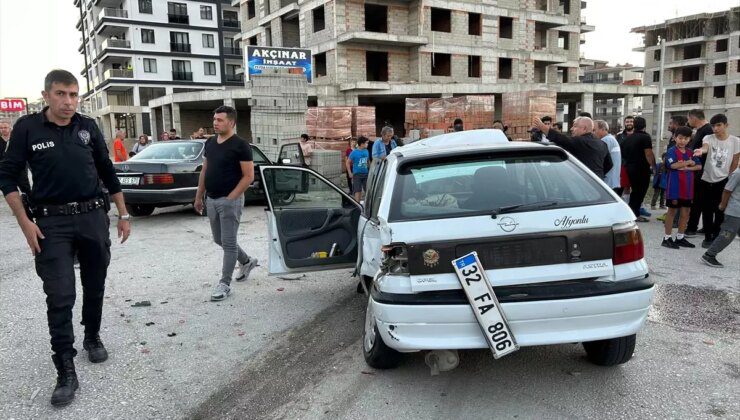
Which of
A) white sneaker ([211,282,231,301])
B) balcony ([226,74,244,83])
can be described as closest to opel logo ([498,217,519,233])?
white sneaker ([211,282,231,301])

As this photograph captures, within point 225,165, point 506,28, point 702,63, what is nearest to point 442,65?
point 506,28

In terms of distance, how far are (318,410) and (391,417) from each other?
1.45 feet

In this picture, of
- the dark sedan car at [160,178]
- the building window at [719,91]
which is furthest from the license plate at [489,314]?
the building window at [719,91]

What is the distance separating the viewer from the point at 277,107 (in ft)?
52.6

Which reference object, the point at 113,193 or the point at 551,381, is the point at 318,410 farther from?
the point at 113,193

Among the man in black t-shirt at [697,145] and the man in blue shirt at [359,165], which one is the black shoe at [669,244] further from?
the man in blue shirt at [359,165]

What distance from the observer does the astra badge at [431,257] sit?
287 centimetres

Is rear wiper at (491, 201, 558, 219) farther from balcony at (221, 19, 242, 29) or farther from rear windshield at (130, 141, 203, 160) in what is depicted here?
balcony at (221, 19, 242, 29)

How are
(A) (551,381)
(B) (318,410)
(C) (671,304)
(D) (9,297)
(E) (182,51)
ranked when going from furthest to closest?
(E) (182,51) → (D) (9,297) → (C) (671,304) → (A) (551,381) → (B) (318,410)

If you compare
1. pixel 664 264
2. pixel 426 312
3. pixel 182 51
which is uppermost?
pixel 182 51

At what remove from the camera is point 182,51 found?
191 ft

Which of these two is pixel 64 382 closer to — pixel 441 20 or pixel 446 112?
pixel 446 112

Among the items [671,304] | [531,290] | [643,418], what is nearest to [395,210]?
[531,290]

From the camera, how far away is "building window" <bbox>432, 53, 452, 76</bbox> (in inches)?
1372
